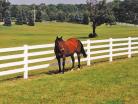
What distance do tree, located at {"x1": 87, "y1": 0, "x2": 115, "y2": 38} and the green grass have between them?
64.1 meters

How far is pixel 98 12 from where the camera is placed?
83.4 metres

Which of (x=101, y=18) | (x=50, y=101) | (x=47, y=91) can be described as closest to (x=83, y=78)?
(x=47, y=91)

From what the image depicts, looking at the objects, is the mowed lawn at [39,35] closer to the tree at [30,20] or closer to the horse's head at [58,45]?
the tree at [30,20]

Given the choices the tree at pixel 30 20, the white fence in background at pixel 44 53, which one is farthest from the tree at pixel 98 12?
the white fence in background at pixel 44 53

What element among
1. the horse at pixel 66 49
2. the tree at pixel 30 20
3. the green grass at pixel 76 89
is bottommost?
the tree at pixel 30 20

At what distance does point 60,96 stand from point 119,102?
1.94 meters

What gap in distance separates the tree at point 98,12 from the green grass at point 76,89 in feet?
210

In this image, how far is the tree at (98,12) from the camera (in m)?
82.8

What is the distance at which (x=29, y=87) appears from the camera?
14648mm

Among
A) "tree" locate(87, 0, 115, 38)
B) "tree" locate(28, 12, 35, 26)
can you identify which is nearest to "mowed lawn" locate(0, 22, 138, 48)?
"tree" locate(87, 0, 115, 38)

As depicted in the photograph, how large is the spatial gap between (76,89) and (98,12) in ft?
229

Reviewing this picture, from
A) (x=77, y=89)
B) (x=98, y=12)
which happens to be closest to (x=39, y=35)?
(x=98, y=12)

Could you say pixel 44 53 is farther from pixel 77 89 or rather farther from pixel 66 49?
pixel 77 89

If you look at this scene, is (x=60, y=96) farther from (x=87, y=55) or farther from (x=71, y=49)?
(x=87, y=55)
